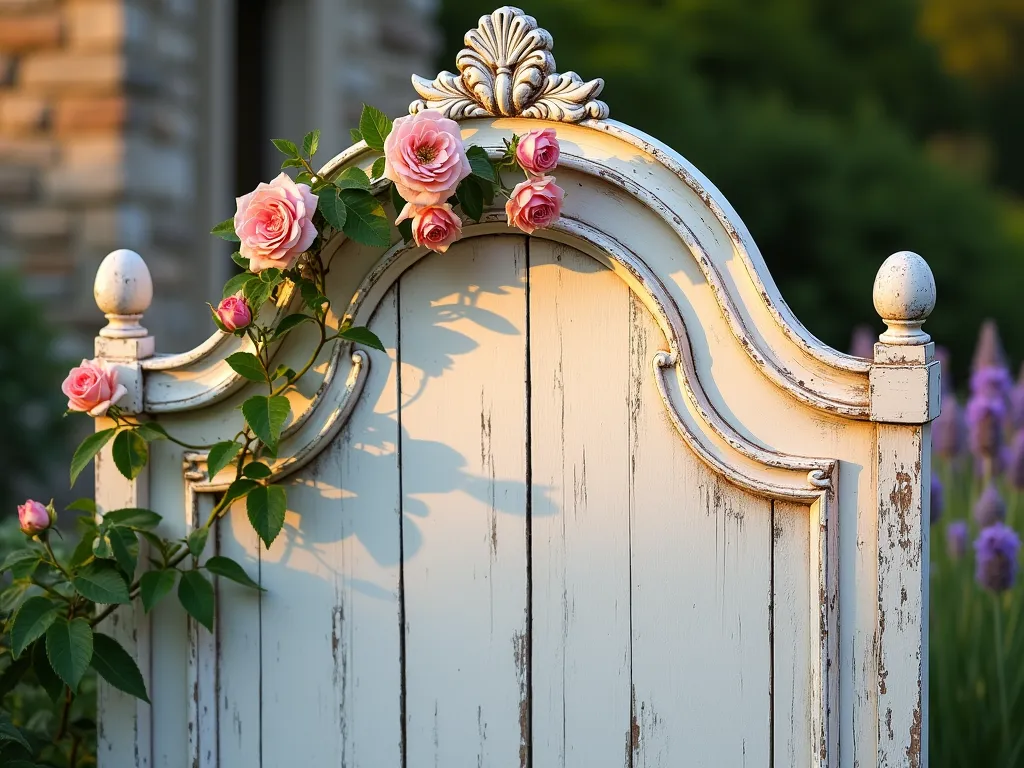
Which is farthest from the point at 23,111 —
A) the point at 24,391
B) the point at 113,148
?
the point at 24,391

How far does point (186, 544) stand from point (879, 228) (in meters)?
6.16

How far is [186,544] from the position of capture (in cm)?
181

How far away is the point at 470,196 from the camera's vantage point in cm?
162

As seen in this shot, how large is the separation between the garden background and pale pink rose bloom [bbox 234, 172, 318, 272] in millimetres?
1470

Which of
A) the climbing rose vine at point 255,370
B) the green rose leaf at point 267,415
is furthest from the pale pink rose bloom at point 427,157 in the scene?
the green rose leaf at point 267,415

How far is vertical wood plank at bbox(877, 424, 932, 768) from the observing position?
59.5 inches

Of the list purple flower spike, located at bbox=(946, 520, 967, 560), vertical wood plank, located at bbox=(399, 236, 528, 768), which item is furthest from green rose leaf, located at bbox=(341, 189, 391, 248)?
purple flower spike, located at bbox=(946, 520, 967, 560)

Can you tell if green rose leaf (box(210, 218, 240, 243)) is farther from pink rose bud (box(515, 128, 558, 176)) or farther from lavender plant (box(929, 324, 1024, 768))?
lavender plant (box(929, 324, 1024, 768))

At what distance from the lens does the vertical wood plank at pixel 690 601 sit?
1607 millimetres

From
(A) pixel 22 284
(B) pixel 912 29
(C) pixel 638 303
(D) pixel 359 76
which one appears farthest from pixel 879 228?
(B) pixel 912 29

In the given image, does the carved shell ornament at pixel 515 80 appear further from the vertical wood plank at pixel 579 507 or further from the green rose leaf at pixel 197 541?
the green rose leaf at pixel 197 541

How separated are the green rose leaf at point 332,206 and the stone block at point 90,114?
115 inches

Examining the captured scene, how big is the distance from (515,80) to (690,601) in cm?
73

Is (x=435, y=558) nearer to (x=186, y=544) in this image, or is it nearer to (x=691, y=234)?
(x=186, y=544)
